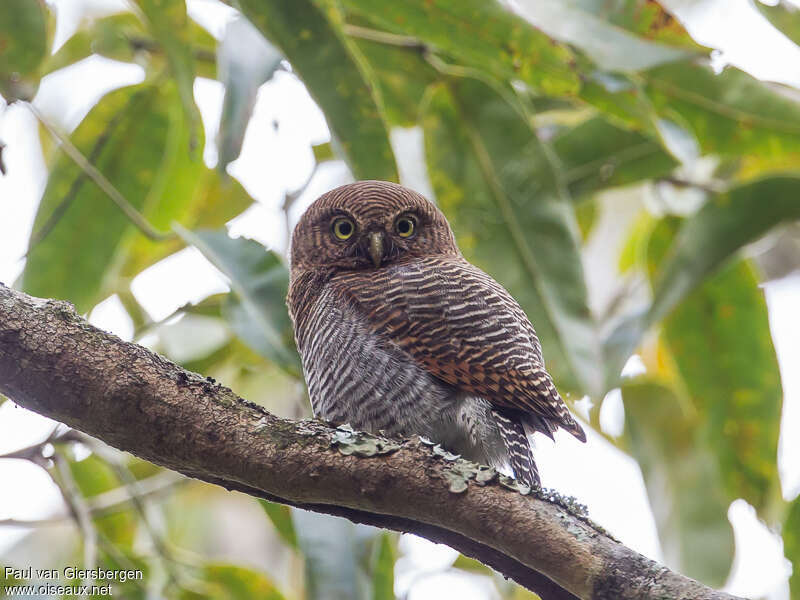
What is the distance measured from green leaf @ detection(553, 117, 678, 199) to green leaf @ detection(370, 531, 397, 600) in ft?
6.38

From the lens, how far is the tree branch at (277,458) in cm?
186

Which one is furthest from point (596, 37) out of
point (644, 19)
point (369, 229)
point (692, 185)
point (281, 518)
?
point (281, 518)

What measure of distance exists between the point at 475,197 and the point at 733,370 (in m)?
1.49

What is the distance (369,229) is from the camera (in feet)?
12.0

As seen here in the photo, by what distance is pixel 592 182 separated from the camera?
4.54 meters

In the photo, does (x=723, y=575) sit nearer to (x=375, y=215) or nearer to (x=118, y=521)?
(x=375, y=215)

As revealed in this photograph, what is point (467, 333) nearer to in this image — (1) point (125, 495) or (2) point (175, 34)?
(2) point (175, 34)

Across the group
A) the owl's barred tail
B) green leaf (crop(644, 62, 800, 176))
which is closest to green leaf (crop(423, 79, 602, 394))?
the owl's barred tail

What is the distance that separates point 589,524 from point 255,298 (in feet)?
5.39

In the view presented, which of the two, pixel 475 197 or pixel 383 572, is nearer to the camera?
pixel 383 572

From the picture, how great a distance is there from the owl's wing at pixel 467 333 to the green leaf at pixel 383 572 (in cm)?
75

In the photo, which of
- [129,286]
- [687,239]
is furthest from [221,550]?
[687,239]

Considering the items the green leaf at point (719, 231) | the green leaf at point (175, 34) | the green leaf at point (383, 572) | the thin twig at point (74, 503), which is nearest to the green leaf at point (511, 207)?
the green leaf at point (719, 231)

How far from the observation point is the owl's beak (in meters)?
3.58
